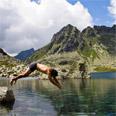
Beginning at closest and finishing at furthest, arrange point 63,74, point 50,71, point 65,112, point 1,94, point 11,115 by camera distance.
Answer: point 50,71
point 11,115
point 65,112
point 1,94
point 63,74

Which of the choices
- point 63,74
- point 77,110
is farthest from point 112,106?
point 63,74

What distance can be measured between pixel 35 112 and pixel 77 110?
688cm

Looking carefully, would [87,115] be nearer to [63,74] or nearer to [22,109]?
[22,109]

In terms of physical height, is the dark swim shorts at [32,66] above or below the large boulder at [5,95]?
above

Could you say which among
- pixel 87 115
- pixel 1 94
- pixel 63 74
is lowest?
pixel 87 115

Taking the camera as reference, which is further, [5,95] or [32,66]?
[5,95]

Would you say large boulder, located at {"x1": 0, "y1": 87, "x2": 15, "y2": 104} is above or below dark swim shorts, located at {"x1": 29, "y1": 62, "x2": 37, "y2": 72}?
below

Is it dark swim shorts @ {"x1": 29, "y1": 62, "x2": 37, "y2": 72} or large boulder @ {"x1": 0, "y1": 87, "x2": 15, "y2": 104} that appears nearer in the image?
dark swim shorts @ {"x1": 29, "y1": 62, "x2": 37, "y2": 72}

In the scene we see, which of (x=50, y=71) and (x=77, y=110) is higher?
(x=50, y=71)

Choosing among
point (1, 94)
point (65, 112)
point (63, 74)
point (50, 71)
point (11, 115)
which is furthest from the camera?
point (63, 74)

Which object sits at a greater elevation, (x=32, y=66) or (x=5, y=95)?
(x=32, y=66)

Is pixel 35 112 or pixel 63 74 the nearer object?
pixel 35 112

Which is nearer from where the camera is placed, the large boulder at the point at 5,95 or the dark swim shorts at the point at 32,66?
the dark swim shorts at the point at 32,66

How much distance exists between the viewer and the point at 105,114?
1885 inches
